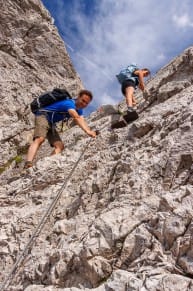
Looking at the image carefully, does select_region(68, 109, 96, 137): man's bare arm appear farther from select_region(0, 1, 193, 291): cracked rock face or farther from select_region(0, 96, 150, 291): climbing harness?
select_region(0, 96, 150, 291): climbing harness

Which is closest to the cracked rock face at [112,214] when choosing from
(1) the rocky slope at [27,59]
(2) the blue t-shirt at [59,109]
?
(2) the blue t-shirt at [59,109]

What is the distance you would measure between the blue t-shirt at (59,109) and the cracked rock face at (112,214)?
4.40ft

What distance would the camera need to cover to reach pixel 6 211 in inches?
348

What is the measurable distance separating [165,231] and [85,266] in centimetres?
130

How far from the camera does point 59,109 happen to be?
11984mm

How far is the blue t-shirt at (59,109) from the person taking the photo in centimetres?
1182

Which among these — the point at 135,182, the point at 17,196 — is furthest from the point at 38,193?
the point at 135,182

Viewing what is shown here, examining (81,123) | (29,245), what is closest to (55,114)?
(81,123)

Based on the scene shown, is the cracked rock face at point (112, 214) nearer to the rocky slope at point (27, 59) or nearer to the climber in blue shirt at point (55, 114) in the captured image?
the climber in blue shirt at point (55, 114)

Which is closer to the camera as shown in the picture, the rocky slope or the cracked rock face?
the cracked rock face

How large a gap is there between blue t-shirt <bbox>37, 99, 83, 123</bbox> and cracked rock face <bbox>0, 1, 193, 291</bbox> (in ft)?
4.40

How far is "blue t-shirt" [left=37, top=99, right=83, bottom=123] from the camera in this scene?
38.8ft

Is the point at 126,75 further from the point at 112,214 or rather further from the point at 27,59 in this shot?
the point at 27,59

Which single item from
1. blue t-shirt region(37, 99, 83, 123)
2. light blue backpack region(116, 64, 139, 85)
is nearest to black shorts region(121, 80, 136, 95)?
light blue backpack region(116, 64, 139, 85)
